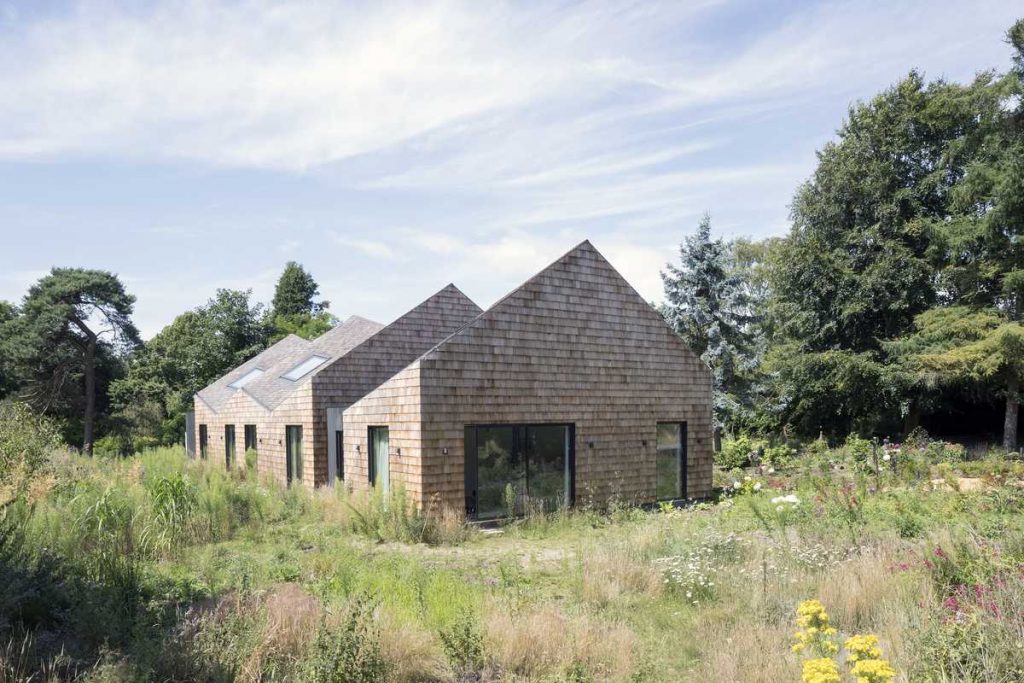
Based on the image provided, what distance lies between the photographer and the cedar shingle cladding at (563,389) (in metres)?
11.5

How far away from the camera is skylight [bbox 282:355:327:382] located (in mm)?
20172

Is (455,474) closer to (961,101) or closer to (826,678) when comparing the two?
(826,678)

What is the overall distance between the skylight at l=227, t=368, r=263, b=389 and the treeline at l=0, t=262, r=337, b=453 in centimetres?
711

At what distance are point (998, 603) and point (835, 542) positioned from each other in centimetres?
310

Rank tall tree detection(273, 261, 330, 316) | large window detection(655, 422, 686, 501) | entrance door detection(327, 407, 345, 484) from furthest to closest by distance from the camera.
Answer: tall tree detection(273, 261, 330, 316)
entrance door detection(327, 407, 345, 484)
large window detection(655, 422, 686, 501)

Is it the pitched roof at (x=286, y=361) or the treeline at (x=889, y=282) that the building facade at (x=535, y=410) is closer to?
the pitched roof at (x=286, y=361)

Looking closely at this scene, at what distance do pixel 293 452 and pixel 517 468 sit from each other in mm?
7591

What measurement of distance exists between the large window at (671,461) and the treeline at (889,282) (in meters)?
11.1

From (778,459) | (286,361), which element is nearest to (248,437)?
(286,361)

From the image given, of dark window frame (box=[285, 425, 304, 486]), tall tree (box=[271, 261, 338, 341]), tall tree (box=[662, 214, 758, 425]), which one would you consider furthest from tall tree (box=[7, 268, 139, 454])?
tall tree (box=[662, 214, 758, 425])

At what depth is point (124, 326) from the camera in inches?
1350

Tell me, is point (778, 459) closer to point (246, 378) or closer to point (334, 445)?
point (334, 445)

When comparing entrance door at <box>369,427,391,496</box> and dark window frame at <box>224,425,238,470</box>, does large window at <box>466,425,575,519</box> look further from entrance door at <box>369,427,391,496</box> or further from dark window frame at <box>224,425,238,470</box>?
dark window frame at <box>224,425,238,470</box>

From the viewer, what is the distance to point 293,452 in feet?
57.0
